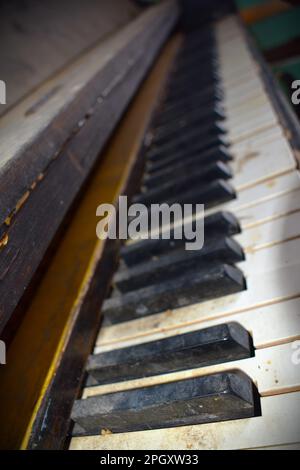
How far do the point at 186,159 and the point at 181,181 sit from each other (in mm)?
217

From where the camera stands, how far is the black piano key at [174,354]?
32.3 inches

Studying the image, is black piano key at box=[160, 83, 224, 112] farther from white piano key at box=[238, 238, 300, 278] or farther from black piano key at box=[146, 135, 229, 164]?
white piano key at box=[238, 238, 300, 278]

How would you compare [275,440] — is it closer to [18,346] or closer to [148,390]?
[148,390]

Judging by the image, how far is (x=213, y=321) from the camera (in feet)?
3.11

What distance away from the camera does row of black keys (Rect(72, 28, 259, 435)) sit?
2.53ft

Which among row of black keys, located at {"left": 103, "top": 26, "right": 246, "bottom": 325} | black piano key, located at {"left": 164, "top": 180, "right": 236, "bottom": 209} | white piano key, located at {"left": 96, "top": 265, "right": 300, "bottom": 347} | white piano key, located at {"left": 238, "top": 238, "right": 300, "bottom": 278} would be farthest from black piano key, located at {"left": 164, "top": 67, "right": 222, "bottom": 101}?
white piano key, located at {"left": 96, "top": 265, "right": 300, "bottom": 347}

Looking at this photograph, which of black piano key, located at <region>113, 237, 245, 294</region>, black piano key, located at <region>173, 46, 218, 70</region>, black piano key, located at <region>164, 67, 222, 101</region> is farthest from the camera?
black piano key, located at <region>173, 46, 218, 70</region>

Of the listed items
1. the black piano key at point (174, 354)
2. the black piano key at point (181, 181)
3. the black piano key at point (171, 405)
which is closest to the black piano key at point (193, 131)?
the black piano key at point (181, 181)

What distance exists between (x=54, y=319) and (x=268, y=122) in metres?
1.28

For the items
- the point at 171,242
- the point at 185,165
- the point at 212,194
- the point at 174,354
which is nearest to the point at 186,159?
the point at 185,165

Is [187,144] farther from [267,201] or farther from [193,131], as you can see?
[267,201]

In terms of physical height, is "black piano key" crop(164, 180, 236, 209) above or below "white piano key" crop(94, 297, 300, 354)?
above

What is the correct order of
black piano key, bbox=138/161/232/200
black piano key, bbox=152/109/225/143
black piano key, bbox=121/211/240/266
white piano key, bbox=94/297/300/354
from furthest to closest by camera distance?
black piano key, bbox=152/109/225/143 → black piano key, bbox=138/161/232/200 → black piano key, bbox=121/211/240/266 → white piano key, bbox=94/297/300/354

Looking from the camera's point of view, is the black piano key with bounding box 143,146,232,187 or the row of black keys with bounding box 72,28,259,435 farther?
the black piano key with bounding box 143,146,232,187
